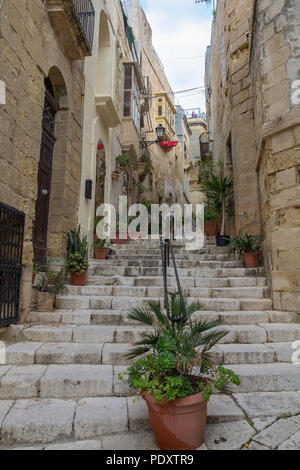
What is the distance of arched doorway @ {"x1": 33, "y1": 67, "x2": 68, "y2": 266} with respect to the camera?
16.6 feet

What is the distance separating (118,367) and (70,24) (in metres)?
5.12

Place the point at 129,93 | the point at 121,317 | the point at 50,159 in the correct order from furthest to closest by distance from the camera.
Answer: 1. the point at 129,93
2. the point at 50,159
3. the point at 121,317

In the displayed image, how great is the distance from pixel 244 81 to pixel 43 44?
15.6ft

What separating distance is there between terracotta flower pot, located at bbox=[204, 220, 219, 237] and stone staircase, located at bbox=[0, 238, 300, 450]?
3637mm

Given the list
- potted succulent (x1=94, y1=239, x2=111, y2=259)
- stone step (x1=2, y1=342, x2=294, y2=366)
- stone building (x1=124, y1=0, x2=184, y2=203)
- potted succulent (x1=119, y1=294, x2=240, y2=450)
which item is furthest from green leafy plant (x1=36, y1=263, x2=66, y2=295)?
stone building (x1=124, y1=0, x2=184, y2=203)

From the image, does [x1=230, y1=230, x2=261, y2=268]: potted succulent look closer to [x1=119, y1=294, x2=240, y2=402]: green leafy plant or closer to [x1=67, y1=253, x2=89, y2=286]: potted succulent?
[x1=67, y1=253, x2=89, y2=286]: potted succulent

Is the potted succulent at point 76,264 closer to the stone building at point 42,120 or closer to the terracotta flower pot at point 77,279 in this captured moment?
the terracotta flower pot at point 77,279

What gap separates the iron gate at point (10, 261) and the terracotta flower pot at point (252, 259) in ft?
12.0

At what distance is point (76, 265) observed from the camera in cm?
507

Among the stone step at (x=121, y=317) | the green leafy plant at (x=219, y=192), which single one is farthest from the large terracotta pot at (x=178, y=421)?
the green leafy plant at (x=219, y=192)

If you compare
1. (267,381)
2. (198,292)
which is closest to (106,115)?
(198,292)

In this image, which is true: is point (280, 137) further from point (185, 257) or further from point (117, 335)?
point (117, 335)

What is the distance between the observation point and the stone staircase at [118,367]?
7.38 feet
